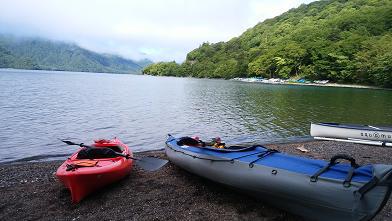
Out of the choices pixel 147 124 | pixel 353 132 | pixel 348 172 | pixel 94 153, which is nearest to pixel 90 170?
pixel 94 153

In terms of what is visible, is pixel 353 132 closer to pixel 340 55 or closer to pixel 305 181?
pixel 305 181

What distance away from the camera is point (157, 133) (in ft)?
76.6

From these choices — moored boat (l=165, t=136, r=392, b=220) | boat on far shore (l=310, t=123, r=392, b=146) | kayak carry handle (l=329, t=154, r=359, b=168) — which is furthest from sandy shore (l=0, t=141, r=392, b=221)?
boat on far shore (l=310, t=123, r=392, b=146)

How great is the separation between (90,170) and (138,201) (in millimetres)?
1747

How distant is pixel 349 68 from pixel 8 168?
9928cm

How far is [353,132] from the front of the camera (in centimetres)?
1939

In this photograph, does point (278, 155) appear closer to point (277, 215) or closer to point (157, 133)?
point (277, 215)

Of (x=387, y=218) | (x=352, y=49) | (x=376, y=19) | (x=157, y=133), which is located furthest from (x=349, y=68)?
(x=387, y=218)

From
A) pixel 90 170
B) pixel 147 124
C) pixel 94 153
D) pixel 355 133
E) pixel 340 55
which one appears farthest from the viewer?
pixel 340 55

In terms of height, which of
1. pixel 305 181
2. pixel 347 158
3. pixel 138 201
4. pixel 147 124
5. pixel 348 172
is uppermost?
pixel 347 158

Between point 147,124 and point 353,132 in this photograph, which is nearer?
point 353,132

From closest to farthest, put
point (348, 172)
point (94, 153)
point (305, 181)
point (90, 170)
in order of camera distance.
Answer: point (348, 172), point (305, 181), point (90, 170), point (94, 153)

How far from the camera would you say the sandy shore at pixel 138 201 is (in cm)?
863

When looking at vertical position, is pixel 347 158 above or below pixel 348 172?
above
